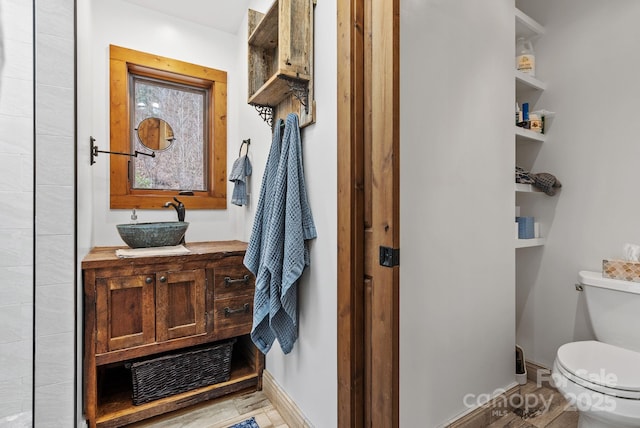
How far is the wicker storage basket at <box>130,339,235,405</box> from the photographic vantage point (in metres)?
1.56

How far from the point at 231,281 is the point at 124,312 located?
0.53 metres

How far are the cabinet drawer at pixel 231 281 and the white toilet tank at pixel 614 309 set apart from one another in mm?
1860

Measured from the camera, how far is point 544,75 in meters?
1.95

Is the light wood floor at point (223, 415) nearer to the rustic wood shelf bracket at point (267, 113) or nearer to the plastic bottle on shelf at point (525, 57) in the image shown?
the rustic wood shelf bracket at point (267, 113)

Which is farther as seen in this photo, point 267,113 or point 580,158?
point 580,158

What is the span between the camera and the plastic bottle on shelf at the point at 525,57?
1.91 meters

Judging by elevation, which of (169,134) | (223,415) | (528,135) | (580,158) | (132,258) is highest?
(169,134)

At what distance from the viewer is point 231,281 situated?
176cm

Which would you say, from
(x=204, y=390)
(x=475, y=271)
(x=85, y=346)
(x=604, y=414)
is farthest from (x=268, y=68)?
(x=604, y=414)

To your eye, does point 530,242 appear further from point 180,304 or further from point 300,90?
point 180,304

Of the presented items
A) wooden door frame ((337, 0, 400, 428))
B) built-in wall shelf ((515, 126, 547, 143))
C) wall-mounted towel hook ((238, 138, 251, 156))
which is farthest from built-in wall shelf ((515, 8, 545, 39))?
wall-mounted towel hook ((238, 138, 251, 156))

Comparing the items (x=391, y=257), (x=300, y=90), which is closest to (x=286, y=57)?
(x=300, y=90)

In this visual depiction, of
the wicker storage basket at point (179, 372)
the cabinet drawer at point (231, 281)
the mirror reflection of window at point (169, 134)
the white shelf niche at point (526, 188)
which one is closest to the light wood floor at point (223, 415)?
the wicker storage basket at point (179, 372)

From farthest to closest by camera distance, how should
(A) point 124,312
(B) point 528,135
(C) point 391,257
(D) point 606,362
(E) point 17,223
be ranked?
(B) point 528,135 → (A) point 124,312 → (D) point 606,362 → (E) point 17,223 → (C) point 391,257
